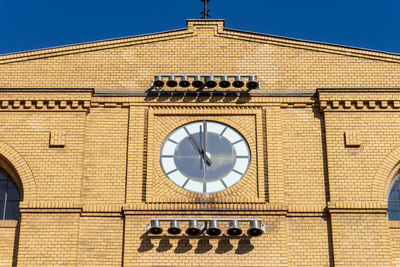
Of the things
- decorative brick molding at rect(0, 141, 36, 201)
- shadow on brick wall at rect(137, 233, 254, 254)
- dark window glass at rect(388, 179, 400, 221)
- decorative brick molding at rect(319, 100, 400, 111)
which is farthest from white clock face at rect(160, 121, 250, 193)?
dark window glass at rect(388, 179, 400, 221)

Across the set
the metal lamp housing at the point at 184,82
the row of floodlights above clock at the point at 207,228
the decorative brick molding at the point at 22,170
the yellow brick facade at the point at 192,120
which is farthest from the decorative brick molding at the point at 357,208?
the decorative brick molding at the point at 22,170

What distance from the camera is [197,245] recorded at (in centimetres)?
1656

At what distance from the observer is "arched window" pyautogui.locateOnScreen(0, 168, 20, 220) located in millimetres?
17578

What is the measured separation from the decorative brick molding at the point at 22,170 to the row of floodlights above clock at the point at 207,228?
264 cm

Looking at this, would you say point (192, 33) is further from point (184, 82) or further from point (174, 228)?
point (174, 228)

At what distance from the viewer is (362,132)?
1788 cm

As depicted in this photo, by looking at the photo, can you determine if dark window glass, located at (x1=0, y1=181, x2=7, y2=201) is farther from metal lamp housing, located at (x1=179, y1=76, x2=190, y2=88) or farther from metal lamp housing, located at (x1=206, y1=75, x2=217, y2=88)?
metal lamp housing, located at (x1=206, y1=75, x2=217, y2=88)

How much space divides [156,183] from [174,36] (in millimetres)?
3778

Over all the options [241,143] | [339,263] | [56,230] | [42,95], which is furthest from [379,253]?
[42,95]

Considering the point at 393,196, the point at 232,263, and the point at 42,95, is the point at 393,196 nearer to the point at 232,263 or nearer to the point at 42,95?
the point at 232,263

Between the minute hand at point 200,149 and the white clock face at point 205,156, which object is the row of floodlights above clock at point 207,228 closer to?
the white clock face at point 205,156

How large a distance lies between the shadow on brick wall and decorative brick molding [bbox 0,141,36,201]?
261cm

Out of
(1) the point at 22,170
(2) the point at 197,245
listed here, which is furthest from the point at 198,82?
(1) the point at 22,170

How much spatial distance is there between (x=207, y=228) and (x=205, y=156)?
5.81 feet
